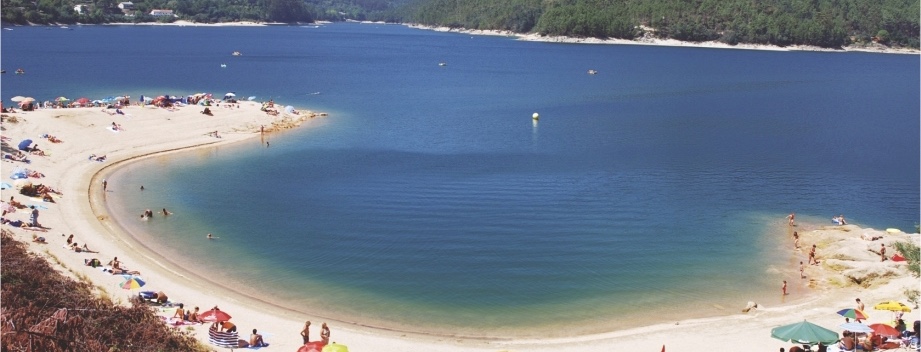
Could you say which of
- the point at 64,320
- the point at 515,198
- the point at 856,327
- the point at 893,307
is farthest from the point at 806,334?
the point at 515,198

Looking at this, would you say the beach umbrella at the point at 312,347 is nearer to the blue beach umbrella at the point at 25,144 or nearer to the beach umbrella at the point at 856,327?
the beach umbrella at the point at 856,327

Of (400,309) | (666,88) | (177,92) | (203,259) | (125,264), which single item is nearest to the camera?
(400,309)

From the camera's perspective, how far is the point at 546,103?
344ft

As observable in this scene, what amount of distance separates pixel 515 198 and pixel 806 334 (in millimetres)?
26307

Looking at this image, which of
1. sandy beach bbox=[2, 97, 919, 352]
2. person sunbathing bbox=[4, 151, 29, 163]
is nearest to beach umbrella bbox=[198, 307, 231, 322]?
sandy beach bbox=[2, 97, 919, 352]

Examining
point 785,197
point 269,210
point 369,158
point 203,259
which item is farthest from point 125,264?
point 785,197

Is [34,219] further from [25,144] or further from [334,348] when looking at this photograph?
[334,348]

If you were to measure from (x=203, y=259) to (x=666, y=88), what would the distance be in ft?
324

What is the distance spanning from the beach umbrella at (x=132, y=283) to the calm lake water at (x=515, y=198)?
191 inches

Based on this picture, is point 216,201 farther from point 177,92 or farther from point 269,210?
point 177,92

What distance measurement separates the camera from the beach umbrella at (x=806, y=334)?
2628 centimetres

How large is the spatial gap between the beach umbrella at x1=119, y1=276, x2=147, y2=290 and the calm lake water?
4.85 m

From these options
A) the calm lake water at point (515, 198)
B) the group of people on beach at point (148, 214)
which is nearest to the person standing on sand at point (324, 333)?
the calm lake water at point (515, 198)

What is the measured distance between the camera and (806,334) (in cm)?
2659
